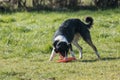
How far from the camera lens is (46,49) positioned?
12375 mm

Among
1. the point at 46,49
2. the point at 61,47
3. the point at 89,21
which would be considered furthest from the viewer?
the point at 46,49

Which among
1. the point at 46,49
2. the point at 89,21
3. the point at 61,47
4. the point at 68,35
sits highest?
the point at 89,21

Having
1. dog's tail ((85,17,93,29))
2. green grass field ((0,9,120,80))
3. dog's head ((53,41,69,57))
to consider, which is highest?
dog's tail ((85,17,93,29))

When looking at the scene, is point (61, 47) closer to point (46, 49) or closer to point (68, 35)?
point (68, 35)

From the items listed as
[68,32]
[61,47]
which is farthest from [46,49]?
[61,47]

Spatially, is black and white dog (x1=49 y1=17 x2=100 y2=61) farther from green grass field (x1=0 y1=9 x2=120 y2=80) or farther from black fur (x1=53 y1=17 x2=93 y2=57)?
green grass field (x1=0 y1=9 x2=120 y2=80)

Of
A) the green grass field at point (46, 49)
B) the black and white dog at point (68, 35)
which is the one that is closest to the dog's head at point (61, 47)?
the black and white dog at point (68, 35)

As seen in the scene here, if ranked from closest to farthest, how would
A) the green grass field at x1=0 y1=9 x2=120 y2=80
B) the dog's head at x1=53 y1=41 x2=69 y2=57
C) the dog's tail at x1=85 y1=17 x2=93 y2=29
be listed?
the green grass field at x1=0 y1=9 x2=120 y2=80 → the dog's head at x1=53 y1=41 x2=69 y2=57 → the dog's tail at x1=85 y1=17 x2=93 y2=29

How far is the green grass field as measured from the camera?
952 cm

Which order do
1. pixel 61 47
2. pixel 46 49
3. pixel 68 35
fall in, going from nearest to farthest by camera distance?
pixel 61 47 → pixel 68 35 → pixel 46 49

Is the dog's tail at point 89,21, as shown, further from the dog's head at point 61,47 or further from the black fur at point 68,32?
the dog's head at point 61,47

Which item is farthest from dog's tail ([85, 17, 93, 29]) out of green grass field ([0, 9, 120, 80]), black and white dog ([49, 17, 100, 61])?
green grass field ([0, 9, 120, 80])

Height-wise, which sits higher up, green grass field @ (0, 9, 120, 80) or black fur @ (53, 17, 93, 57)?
black fur @ (53, 17, 93, 57)

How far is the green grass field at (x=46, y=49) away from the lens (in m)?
9.52
